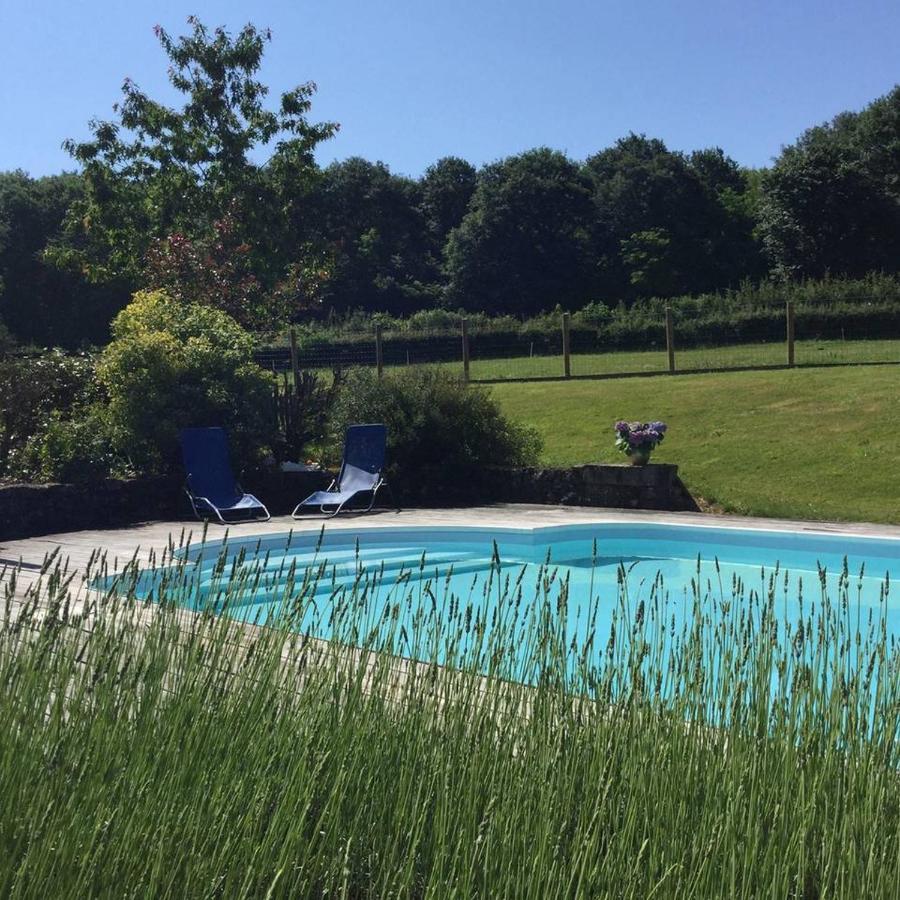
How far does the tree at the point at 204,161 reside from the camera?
1809 cm

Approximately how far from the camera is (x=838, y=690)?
7.67ft

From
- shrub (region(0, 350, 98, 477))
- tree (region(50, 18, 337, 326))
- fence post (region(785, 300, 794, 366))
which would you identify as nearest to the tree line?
tree (region(50, 18, 337, 326))

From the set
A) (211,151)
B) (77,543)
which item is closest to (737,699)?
(77,543)

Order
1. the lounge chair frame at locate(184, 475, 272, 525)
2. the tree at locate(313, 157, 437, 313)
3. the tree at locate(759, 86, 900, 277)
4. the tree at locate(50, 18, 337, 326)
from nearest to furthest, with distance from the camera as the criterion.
→ the lounge chair frame at locate(184, 475, 272, 525), the tree at locate(50, 18, 337, 326), the tree at locate(759, 86, 900, 277), the tree at locate(313, 157, 437, 313)

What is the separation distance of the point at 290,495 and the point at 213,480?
111cm

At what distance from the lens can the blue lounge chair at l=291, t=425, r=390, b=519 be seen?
1107 cm

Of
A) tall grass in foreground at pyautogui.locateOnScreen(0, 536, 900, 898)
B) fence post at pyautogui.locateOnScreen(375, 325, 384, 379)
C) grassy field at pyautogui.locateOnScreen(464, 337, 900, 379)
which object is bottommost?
grassy field at pyautogui.locateOnScreen(464, 337, 900, 379)

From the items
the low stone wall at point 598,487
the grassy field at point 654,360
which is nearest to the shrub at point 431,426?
the low stone wall at point 598,487

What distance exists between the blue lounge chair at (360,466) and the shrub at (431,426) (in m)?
0.46

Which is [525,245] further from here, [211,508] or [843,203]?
[211,508]

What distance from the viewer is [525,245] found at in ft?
166

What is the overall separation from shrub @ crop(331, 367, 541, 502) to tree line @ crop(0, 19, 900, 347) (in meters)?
6.39

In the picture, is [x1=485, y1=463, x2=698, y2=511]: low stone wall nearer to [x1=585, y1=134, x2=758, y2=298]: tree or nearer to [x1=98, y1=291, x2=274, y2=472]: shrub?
[x1=98, y1=291, x2=274, y2=472]: shrub

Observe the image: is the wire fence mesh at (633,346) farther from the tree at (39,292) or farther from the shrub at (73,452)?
the tree at (39,292)
